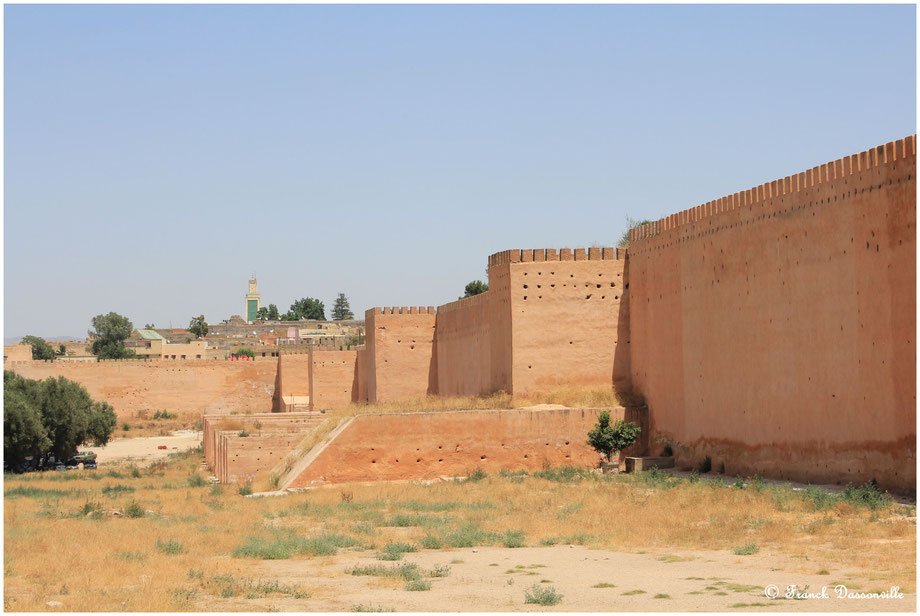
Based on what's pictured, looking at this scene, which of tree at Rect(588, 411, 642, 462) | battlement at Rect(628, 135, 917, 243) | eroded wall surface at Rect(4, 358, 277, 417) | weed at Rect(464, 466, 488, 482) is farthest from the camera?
eroded wall surface at Rect(4, 358, 277, 417)

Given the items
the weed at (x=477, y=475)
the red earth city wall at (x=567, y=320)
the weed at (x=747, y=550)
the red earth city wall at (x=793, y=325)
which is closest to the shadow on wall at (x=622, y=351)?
the red earth city wall at (x=567, y=320)

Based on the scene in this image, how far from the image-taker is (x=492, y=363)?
2517cm

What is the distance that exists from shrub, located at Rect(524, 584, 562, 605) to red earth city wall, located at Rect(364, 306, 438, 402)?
2190cm

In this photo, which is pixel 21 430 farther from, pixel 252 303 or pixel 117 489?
pixel 252 303

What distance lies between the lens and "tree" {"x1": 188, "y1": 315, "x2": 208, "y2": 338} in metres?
95.3

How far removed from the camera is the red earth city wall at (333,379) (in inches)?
1539

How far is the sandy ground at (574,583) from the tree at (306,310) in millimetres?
100234

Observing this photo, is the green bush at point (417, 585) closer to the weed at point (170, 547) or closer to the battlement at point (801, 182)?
the weed at point (170, 547)

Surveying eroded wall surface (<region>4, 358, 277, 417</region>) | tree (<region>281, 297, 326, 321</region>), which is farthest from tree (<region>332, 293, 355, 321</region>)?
eroded wall surface (<region>4, 358, 277, 417</region>)

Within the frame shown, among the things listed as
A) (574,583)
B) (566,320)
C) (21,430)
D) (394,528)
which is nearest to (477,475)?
(566,320)

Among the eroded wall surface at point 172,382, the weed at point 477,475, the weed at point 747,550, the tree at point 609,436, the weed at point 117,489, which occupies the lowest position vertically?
the weed at point 117,489

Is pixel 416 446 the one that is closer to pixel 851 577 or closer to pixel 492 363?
pixel 492 363

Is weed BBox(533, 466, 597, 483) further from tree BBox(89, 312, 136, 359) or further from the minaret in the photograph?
the minaret

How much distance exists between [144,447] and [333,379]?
20.8 feet
